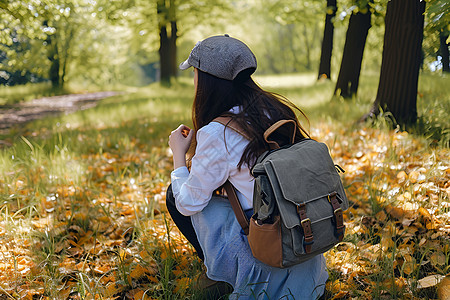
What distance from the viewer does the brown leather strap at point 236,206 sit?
2052 mm

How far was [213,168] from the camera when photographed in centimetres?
199

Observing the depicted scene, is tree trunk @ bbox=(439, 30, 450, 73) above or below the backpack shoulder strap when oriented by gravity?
above

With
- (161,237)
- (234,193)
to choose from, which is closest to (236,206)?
(234,193)

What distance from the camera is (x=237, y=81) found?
212 cm

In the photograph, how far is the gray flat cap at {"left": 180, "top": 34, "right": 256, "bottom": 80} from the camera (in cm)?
204

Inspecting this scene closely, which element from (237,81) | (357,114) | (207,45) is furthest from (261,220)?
(357,114)

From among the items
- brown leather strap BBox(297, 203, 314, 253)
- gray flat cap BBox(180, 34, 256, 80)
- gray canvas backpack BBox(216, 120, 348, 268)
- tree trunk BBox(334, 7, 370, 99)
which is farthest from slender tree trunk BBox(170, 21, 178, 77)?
brown leather strap BBox(297, 203, 314, 253)

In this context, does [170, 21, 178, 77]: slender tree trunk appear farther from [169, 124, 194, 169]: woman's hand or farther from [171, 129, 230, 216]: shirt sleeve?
[171, 129, 230, 216]: shirt sleeve

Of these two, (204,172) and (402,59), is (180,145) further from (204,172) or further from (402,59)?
(402,59)

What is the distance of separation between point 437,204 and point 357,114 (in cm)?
283

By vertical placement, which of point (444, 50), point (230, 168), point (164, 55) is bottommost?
point (164, 55)

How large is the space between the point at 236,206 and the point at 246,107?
527 mm

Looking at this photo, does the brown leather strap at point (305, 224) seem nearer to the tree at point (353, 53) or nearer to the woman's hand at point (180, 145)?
the woman's hand at point (180, 145)

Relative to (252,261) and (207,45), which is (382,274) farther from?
(207,45)
